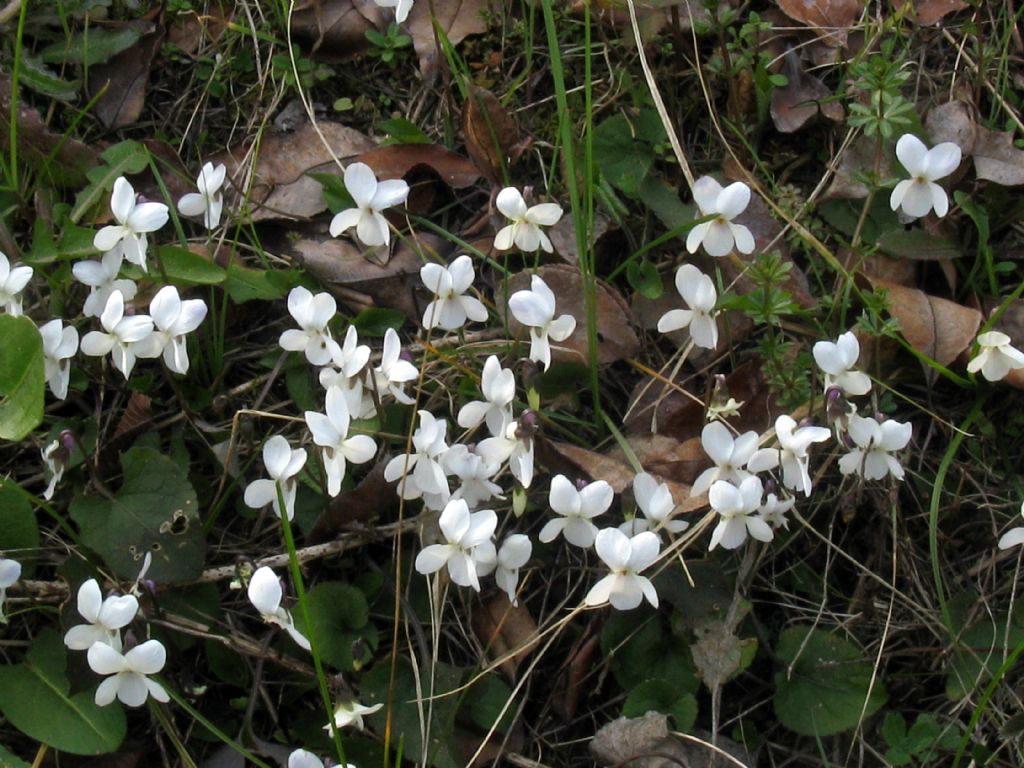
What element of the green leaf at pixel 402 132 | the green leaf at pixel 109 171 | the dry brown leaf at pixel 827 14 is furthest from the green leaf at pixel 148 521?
the dry brown leaf at pixel 827 14

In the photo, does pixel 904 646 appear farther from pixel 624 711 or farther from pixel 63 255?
pixel 63 255

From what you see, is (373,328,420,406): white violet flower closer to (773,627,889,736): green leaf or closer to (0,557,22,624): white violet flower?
(0,557,22,624): white violet flower

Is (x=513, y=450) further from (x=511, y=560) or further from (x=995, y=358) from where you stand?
(x=995, y=358)

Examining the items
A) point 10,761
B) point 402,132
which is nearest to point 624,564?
point 10,761

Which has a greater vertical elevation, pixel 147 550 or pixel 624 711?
pixel 147 550

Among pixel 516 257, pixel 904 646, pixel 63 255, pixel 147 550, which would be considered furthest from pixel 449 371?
pixel 904 646

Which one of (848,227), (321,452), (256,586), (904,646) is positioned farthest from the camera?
(848,227)

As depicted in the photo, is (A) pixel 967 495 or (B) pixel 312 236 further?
(B) pixel 312 236
